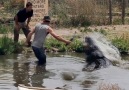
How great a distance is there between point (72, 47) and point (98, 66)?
13.6 ft

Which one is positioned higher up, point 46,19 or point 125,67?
point 46,19

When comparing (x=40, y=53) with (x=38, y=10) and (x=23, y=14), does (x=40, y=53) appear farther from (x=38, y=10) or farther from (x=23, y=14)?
Result: (x=38, y=10)

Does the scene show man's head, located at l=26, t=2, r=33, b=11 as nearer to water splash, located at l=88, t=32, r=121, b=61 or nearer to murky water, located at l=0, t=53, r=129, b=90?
murky water, located at l=0, t=53, r=129, b=90

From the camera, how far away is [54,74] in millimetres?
13906

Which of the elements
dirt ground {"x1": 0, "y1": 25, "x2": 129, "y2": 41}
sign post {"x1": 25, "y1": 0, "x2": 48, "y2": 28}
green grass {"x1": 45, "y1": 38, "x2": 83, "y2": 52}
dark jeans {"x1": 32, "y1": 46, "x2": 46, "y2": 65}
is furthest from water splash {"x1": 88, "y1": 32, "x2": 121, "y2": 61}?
sign post {"x1": 25, "y1": 0, "x2": 48, "y2": 28}

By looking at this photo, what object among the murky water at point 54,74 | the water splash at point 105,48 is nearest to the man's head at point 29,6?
the murky water at point 54,74

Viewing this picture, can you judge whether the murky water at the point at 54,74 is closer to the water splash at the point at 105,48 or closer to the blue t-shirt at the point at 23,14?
the water splash at the point at 105,48

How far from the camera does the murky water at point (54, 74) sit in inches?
488

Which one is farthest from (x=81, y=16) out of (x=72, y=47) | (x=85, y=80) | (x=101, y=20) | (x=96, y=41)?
(x=85, y=80)

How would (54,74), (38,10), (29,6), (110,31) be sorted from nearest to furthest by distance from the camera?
(54,74) → (29,6) → (110,31) → (38,10)

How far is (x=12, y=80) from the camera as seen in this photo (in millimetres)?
12938

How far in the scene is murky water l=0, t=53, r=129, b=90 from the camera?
12.4 m


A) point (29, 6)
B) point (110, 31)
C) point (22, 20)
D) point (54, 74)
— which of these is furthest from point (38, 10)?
point (54, 74)

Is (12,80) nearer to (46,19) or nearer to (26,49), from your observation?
(46,19)
